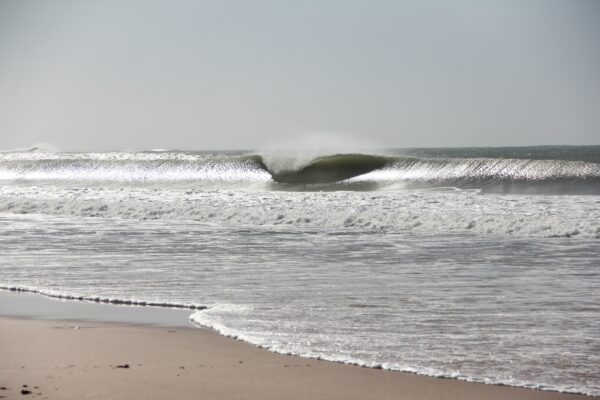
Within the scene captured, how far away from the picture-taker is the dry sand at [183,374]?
14.2 feet

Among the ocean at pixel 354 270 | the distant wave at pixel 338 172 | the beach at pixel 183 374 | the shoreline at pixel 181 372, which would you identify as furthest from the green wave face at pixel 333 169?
the beach at pixel 183 374

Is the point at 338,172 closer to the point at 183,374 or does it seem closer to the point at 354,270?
the point at 354,270

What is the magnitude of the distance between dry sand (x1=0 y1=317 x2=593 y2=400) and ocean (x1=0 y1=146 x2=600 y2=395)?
209 mm

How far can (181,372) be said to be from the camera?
4766 millimetres

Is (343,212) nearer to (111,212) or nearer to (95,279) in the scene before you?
(111,212)

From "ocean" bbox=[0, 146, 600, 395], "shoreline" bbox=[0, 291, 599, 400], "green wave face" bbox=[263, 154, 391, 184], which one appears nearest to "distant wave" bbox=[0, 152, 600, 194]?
"green wave face" bbox=[263, 154, 391, 184]

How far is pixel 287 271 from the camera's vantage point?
8695 mm

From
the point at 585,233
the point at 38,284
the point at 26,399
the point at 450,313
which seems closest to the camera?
the point at 26,399

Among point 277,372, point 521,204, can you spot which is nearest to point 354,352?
point 277,372

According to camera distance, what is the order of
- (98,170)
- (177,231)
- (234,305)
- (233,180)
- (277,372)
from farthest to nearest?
(98,170) < (233,180) < (177,231) < (234,305) < (277,372)

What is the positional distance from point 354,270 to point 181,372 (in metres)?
4.17

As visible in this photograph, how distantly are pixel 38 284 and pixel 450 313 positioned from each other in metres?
3.88

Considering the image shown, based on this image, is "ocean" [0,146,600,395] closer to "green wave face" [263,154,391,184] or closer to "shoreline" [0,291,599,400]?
"shoreline" [0,291,599,400]

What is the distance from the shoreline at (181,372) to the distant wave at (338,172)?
1977cm
